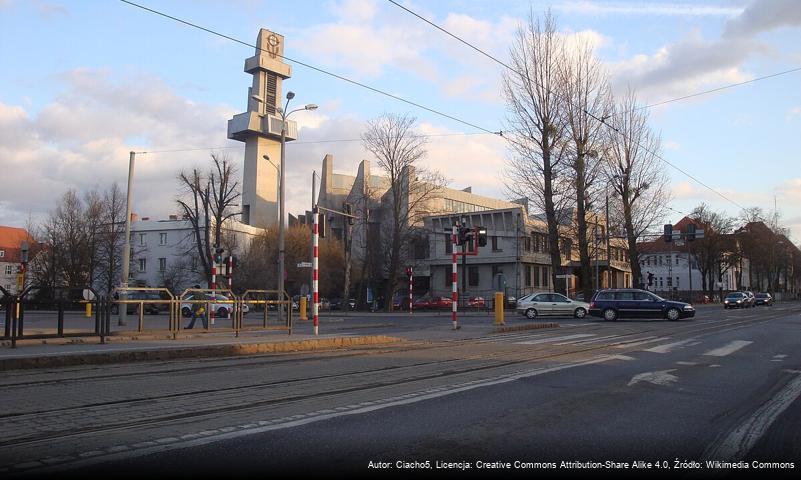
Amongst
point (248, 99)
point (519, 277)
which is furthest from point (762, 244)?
point (248, 99)

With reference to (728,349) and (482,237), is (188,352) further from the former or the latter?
(482,237)

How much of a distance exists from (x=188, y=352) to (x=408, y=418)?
27.9 feet

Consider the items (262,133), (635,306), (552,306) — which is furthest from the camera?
(262,133)

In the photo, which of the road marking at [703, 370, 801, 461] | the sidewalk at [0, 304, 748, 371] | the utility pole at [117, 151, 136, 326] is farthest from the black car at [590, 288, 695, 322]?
the road marking at [703, 370, 801, 461]

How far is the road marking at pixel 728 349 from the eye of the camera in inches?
558

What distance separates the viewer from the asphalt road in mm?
5355

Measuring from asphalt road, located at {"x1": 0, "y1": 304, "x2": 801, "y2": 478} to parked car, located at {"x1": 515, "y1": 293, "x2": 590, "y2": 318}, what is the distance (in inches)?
924

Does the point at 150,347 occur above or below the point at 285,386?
above

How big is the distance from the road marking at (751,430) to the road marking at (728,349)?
5.05 meters

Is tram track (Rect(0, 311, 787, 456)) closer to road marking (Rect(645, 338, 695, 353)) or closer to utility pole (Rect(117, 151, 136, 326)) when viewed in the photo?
road marking (Rect(645, 338, 695, 353))

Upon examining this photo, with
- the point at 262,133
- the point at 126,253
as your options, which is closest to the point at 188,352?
the point at 126,253

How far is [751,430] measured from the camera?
6.71 m

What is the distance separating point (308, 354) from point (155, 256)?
6033 centimetres

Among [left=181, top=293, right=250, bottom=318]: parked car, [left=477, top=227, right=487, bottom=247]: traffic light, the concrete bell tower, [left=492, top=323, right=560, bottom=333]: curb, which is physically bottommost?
[left=492, top=323, right=560, bottom=333]: curb
